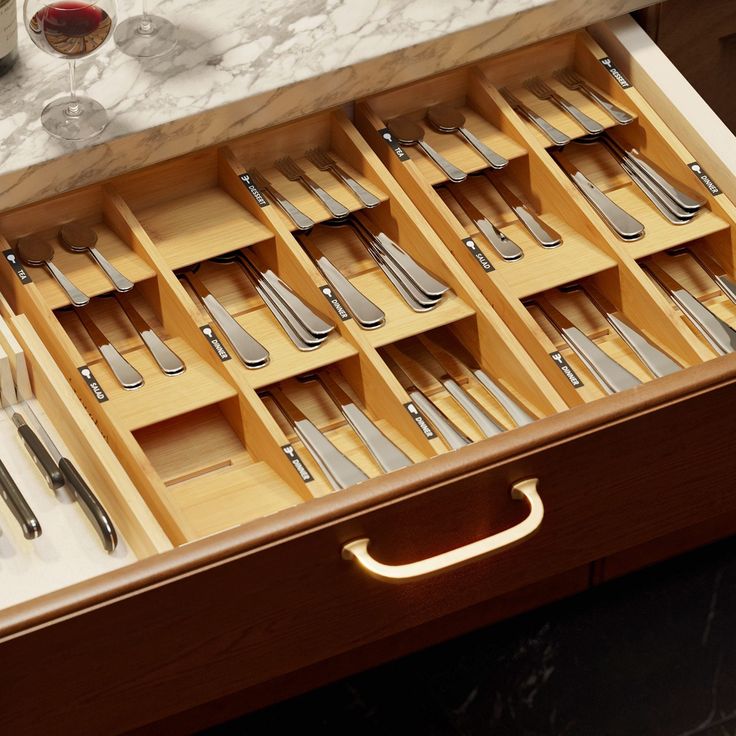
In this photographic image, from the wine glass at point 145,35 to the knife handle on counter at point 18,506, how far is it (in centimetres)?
58

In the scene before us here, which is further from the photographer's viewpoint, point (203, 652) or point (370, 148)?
point (370, 148)

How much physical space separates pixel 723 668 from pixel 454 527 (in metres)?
0.72

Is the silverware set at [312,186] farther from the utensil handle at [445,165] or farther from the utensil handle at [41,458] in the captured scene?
the utensil handle at [41,458]

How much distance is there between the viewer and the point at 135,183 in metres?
1.73

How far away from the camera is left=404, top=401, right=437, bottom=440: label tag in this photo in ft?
5.02

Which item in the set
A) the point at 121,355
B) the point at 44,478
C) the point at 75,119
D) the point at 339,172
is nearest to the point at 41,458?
the point at 44,478

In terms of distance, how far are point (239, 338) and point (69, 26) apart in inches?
Answer: 15.2

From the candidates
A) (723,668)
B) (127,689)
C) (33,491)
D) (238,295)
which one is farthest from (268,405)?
(723,668)

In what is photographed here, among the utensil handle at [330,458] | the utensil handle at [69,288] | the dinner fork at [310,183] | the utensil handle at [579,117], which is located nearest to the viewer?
the utensil handle at [330,458]

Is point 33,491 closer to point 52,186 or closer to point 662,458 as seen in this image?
point 52,186

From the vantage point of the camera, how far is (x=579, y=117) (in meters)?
1.83

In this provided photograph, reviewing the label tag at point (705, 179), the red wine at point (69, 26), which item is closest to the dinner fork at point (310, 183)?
the red wine at point (69, 26)

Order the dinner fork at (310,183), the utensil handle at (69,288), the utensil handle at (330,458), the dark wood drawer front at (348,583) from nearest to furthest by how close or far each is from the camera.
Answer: the dark wood drawer front at (348,583), the utensil handle at (330,458), the utensil handle at (69,288), the dinner fork at (310,183)

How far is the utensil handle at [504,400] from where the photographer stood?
5.15 feet
